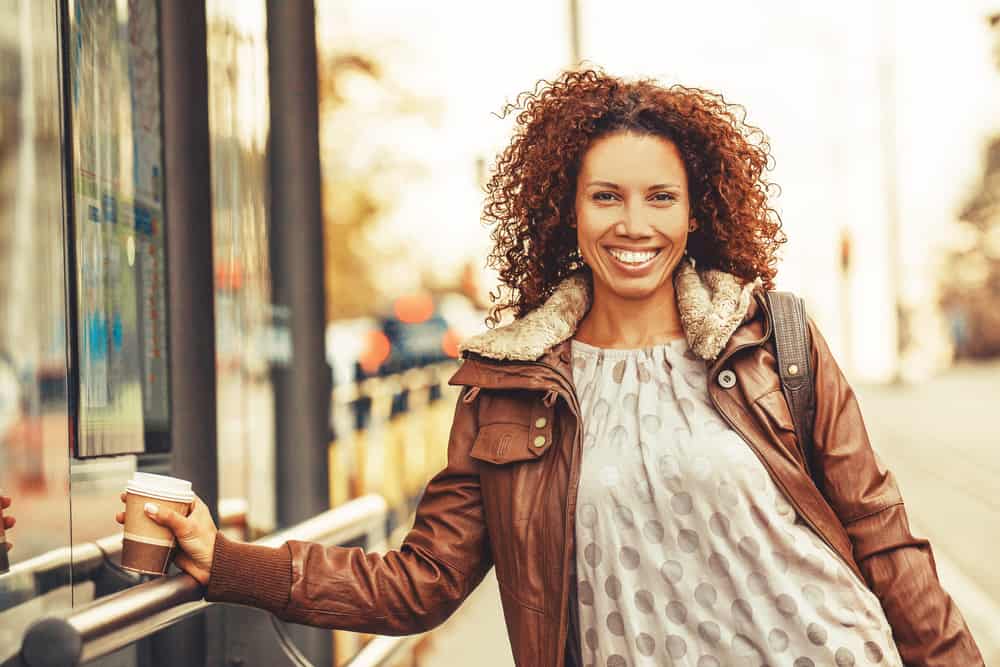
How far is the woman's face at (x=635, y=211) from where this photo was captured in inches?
89.2

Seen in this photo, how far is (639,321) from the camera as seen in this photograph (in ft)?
7.66

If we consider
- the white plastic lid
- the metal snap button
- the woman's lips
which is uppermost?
the woman's lips

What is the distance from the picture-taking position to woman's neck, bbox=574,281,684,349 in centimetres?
233

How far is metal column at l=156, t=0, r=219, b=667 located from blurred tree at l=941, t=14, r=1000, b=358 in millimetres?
40498

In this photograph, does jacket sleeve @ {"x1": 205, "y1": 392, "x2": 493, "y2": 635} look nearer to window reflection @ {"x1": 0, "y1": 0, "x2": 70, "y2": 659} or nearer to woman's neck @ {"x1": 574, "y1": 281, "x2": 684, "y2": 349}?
woman's neck @ {"x1": 574, "y1": 281, "x2": 684, "y2": 349}

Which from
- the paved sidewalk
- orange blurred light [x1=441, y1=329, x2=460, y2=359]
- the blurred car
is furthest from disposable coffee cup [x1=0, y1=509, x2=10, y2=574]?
orange blurred light [x1=441, y1=329, x2=460, y2=359]

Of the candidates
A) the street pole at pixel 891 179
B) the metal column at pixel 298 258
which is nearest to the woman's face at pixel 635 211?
the metal column at pixel 298 258

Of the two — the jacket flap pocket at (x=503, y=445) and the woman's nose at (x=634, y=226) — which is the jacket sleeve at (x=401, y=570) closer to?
the jacket flap pocket at (x=503, y=445)

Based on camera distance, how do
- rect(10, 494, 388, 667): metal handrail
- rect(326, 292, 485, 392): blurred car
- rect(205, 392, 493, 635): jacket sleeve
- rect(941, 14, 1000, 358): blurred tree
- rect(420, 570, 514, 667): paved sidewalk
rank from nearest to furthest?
rect(10, 494, 388, 667): metal handrail → rect(205, 392, 493, 635): jacket sleeve → rect(420, 570, 514, 667): paved sidewalk → rect(326, 292, 485, 392): blurred car → rect(941, 14, 1000, 358): blurred tree

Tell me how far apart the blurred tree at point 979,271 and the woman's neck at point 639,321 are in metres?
40.5

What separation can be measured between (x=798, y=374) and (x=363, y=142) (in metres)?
14.4

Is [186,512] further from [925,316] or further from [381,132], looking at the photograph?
[925,316]

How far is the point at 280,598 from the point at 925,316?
127ft

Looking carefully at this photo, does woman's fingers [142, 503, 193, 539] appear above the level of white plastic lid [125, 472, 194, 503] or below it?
below
